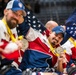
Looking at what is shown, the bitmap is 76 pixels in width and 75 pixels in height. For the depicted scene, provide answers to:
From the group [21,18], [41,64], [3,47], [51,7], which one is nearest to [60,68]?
[41,64]

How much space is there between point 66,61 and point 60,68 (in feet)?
0.92

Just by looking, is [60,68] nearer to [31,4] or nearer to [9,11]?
[9,11]

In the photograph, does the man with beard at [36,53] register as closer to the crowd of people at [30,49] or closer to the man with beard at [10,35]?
the crowd of people at [30,49]

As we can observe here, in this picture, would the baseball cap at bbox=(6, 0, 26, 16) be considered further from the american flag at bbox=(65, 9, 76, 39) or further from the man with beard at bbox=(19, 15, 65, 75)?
the american flag at bbox=(65, 9, 76, 39)

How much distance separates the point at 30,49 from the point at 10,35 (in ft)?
1.60

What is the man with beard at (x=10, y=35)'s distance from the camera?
3.35 meters

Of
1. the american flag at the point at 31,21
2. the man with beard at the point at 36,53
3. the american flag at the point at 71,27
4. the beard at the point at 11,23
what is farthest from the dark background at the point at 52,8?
the beard at the point at 11,23

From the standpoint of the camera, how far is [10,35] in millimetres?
3705

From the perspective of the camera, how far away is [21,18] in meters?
3.96

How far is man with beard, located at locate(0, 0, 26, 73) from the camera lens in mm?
3346

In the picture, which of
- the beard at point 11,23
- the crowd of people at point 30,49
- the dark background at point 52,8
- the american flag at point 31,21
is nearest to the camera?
the crowd of people at point 30,49

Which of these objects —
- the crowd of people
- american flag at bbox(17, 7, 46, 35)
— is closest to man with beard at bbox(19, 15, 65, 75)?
the crowd of people

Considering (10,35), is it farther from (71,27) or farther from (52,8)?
(52,8)

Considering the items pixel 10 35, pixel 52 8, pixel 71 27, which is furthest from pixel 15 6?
pixel 52 8
